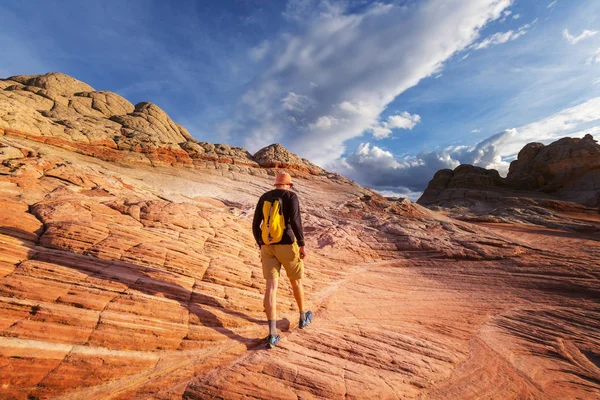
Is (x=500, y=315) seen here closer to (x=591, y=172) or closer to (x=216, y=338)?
(x=216, y=338)

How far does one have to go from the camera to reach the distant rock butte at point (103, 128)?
747 inches

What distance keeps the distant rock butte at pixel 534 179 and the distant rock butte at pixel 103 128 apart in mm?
33329

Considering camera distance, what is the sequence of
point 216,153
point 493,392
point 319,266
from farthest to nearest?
1. point 216,153
2. point 319,266
3. point 493,392

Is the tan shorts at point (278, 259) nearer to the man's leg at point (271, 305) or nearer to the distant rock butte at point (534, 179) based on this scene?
the man's leg at point (271, 305)

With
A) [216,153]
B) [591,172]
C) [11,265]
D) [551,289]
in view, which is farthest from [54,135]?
[591,172]

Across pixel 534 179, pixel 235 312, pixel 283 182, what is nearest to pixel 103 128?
pixel 235 312

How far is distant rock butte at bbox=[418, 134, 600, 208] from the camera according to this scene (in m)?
43.1

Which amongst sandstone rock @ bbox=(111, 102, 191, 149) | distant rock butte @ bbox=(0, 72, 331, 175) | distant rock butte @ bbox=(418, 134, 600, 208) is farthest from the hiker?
distant rock butte @ bbox=(418, 134, 600, 208)

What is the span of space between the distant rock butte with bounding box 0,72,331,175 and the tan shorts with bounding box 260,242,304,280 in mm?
21440

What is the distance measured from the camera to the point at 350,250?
39.5 ft

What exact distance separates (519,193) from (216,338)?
59.6 metres

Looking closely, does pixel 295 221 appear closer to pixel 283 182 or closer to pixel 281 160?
pixel 283 182

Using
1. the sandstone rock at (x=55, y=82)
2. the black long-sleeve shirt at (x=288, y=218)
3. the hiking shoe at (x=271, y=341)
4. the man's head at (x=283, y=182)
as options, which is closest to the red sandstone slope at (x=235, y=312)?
the hiking shoe at (x=271, y=341)

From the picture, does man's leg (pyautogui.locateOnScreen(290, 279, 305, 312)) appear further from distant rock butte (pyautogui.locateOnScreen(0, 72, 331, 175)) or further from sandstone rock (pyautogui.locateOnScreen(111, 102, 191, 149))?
sandstone rock (pyautogui.locateOnScreen(111, 102, 191, 149))
